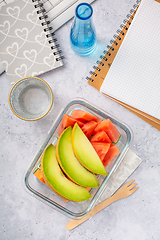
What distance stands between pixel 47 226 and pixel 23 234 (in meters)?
0.10

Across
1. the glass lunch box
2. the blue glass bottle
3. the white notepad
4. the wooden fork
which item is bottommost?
the wooden fork

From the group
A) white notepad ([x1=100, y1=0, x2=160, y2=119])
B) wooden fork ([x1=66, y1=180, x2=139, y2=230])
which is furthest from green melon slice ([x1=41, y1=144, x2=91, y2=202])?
white notepad ([x1=100, y1=0, x2=160, y2=119])

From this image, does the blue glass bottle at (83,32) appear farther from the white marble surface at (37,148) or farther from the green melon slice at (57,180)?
the green melon slice at (57,180)

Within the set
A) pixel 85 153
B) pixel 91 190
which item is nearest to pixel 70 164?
pixel 85 153

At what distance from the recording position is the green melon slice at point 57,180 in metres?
0.61

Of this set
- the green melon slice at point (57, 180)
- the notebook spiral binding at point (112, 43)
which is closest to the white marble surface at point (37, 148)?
the notebook spiral binding at point (112, 43)

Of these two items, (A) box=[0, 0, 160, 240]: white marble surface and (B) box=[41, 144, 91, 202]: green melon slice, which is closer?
(B) box=[41, 144, 91, 202]: green melon slice

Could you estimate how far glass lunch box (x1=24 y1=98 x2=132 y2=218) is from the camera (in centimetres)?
73

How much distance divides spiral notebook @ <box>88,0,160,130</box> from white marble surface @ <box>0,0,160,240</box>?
0.11ft

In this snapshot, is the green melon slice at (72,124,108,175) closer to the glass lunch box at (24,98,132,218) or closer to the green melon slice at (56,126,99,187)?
the green melon slice at (56,126,99,187)

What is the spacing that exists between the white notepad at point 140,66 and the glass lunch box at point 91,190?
91 millimetres

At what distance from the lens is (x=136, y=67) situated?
774 mm

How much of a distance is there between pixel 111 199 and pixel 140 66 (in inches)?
20.0

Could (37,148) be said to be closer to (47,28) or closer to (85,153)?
(85,153)
